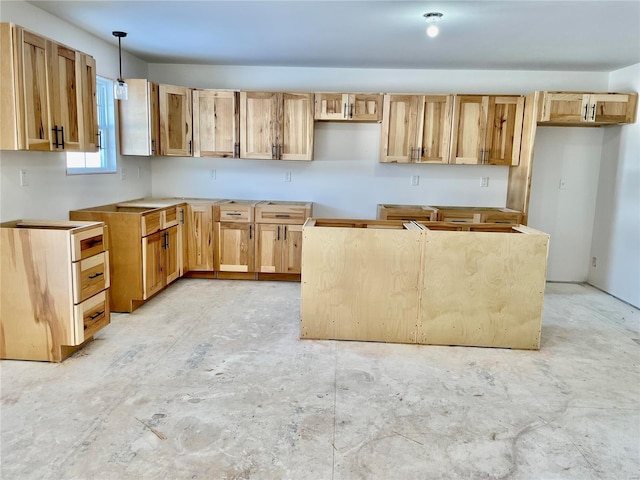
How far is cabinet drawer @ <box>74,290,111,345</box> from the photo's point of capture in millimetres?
3051

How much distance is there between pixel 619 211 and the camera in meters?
5.00

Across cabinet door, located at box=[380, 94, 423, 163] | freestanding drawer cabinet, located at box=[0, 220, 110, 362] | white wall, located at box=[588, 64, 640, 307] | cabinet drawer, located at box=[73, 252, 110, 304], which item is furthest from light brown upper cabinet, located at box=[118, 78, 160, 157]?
white wall, located at box=[588, 64, 640, 307]

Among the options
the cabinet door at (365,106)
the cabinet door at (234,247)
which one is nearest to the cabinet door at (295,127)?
the cabinet door at (365,106)

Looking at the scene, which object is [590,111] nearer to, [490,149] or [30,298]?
[490,149]

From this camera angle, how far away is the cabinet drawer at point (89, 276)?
9.90 ft

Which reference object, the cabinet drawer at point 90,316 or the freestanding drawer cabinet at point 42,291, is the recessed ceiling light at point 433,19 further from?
the cabinet drawer at point 90,316

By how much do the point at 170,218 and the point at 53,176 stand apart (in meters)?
1.21

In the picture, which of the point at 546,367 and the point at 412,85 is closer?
the point at 546,367

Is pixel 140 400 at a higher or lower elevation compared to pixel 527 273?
lower

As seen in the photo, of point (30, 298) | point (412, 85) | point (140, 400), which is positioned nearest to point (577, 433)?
point (140, 400)

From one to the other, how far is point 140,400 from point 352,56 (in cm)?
384

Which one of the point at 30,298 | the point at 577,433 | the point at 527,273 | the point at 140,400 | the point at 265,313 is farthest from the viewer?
the point at 265,313

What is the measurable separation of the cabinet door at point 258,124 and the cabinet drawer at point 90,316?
8.02 ft

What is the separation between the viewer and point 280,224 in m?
5.10
